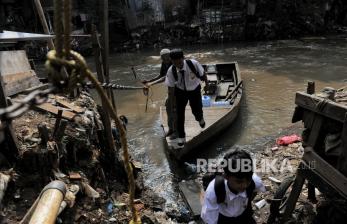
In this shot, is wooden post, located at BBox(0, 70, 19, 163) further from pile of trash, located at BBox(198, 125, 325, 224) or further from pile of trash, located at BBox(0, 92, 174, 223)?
pile of trash, located at BBox(198, 125, 325, 224)

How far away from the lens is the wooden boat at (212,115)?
23.9 ft

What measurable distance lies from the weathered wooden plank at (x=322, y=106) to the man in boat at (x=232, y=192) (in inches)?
47.1

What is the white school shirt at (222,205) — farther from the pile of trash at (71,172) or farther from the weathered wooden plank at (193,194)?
the weathered wooden plank at (193,194)

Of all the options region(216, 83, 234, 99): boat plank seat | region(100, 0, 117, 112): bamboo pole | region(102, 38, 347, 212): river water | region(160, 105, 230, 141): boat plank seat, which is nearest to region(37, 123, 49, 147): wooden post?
region(100, 0, 117, 112): bamboo pole

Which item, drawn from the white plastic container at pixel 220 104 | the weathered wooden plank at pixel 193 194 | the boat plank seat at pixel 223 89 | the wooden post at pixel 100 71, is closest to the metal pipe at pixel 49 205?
the wooden post at pixel 100 71

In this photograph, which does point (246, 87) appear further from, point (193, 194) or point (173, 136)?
point (193, 194)

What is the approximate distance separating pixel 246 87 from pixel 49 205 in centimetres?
1225

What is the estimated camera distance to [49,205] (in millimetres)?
2705

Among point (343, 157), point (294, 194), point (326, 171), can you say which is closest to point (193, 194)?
point (294, 194)

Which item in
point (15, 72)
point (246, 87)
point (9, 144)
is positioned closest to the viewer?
point (9, 144)

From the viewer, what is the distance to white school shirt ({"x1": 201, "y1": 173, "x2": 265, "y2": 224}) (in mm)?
2994

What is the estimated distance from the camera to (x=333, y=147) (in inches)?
152

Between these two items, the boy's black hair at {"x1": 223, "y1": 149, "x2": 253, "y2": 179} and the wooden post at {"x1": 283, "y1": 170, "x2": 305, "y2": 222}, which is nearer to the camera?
the boy's black hair at {"x1": 223, "y1": 149, "x2": 253, "y2": 179}

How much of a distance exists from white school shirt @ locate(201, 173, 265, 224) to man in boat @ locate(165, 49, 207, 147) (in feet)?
11.0
